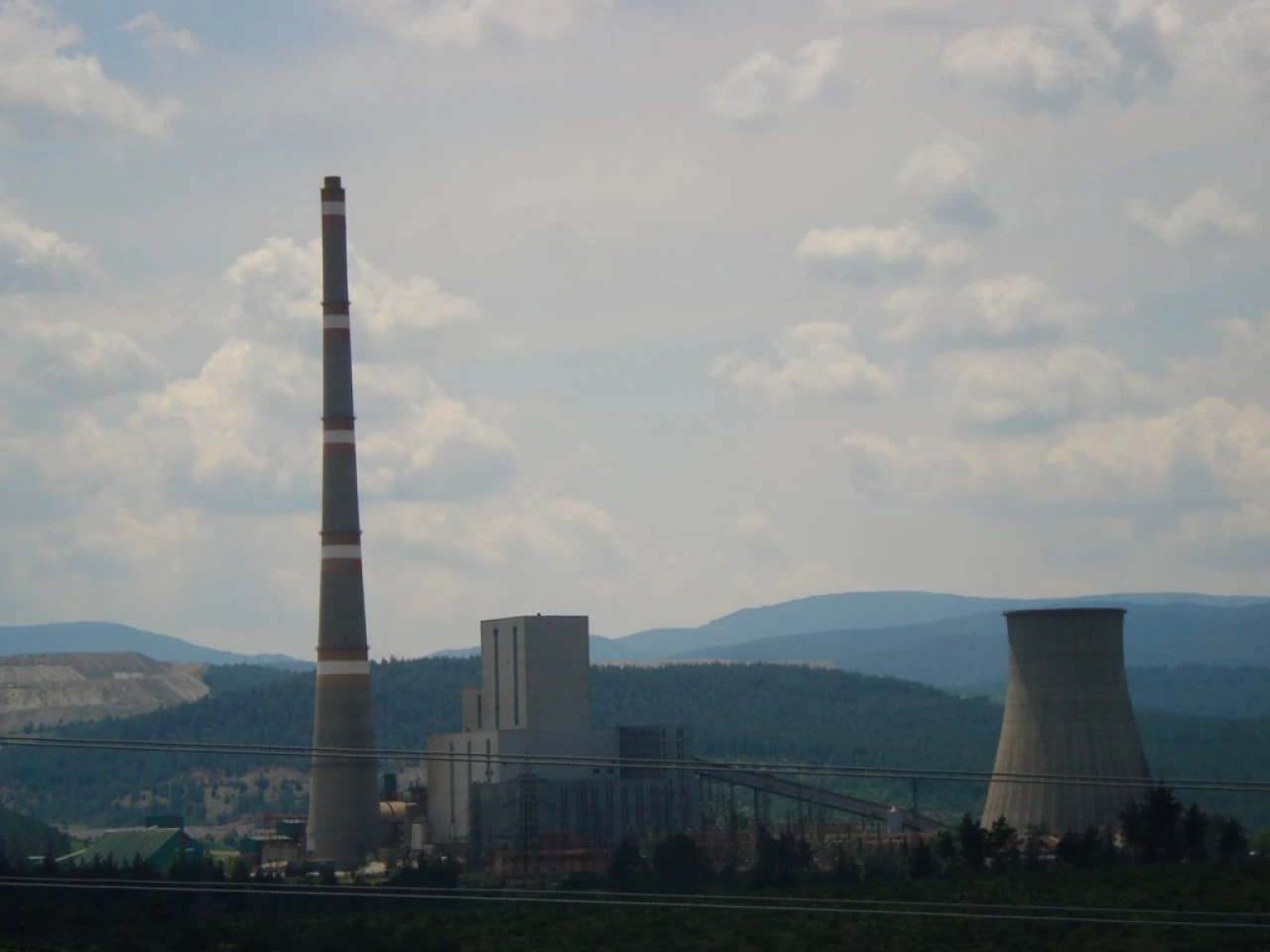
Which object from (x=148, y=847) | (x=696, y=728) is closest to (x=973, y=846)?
(x=148, y=847)

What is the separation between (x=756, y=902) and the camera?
46.7 metres

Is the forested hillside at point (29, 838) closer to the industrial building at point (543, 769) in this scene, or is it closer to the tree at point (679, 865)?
the industrial building at point (543, 769)

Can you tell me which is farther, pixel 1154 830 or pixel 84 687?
pixel 84 687

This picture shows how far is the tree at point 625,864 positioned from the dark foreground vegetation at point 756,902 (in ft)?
0.20

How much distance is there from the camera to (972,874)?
49688 millimetres

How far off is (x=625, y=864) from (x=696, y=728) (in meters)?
87.2

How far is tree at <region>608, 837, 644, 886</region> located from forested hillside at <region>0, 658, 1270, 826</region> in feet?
174

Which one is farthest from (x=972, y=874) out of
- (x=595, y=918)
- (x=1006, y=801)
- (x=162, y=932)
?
(x=162, y=932)

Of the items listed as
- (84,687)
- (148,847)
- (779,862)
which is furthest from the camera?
(84,687)

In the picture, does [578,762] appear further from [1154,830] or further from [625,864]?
[1154,830]

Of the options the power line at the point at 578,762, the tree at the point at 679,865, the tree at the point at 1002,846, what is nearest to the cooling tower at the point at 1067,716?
the power line at the point at 578,762

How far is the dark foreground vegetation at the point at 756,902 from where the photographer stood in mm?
37250

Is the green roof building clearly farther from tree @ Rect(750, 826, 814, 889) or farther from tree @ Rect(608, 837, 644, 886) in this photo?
tree @ Rect(750, 826, 814, 889)

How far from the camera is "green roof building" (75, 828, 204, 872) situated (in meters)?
62.9
